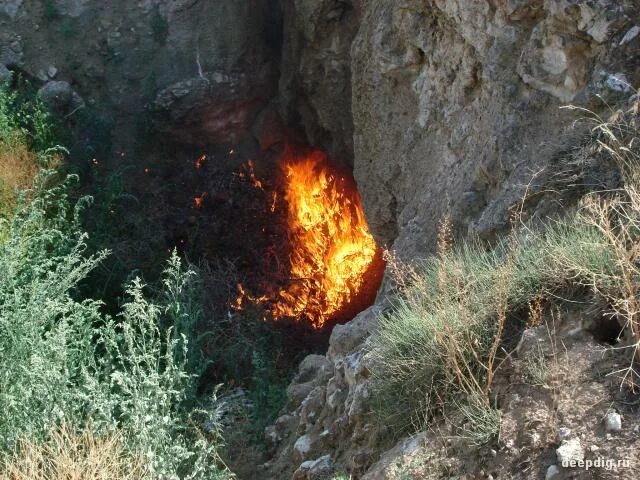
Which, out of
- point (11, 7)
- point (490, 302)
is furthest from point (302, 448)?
point (11, 7)

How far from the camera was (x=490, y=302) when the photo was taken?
10.4 feet

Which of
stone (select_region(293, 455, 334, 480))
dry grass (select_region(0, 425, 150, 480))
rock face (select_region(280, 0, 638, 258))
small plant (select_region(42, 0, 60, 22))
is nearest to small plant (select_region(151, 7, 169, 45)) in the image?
small plant (select_region(42, 0, 60, 22))

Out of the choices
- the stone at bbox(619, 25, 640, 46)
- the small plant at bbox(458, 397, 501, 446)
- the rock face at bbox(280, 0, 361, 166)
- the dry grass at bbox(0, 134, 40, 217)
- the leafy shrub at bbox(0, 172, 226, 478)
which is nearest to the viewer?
the small plant at bbox(458, 397, 501, 446)

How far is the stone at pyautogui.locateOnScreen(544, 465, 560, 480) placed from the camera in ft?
8.18

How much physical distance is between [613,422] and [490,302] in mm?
799

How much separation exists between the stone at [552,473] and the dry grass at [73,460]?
193 centimetres

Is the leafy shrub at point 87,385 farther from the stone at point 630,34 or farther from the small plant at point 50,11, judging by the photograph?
the small plant at point 50,11

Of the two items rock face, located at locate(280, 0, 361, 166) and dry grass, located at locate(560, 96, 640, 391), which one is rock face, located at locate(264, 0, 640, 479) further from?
rock face, located at locate(280, 0, 361, 166)

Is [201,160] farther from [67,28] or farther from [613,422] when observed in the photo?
[613,422]

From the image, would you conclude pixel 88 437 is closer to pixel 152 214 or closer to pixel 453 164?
pixel 453 164

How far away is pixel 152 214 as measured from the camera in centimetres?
820

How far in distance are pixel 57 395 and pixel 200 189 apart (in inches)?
187

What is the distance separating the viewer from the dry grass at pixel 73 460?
11.5 ft

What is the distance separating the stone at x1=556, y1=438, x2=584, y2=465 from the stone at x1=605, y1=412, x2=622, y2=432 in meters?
0.11
